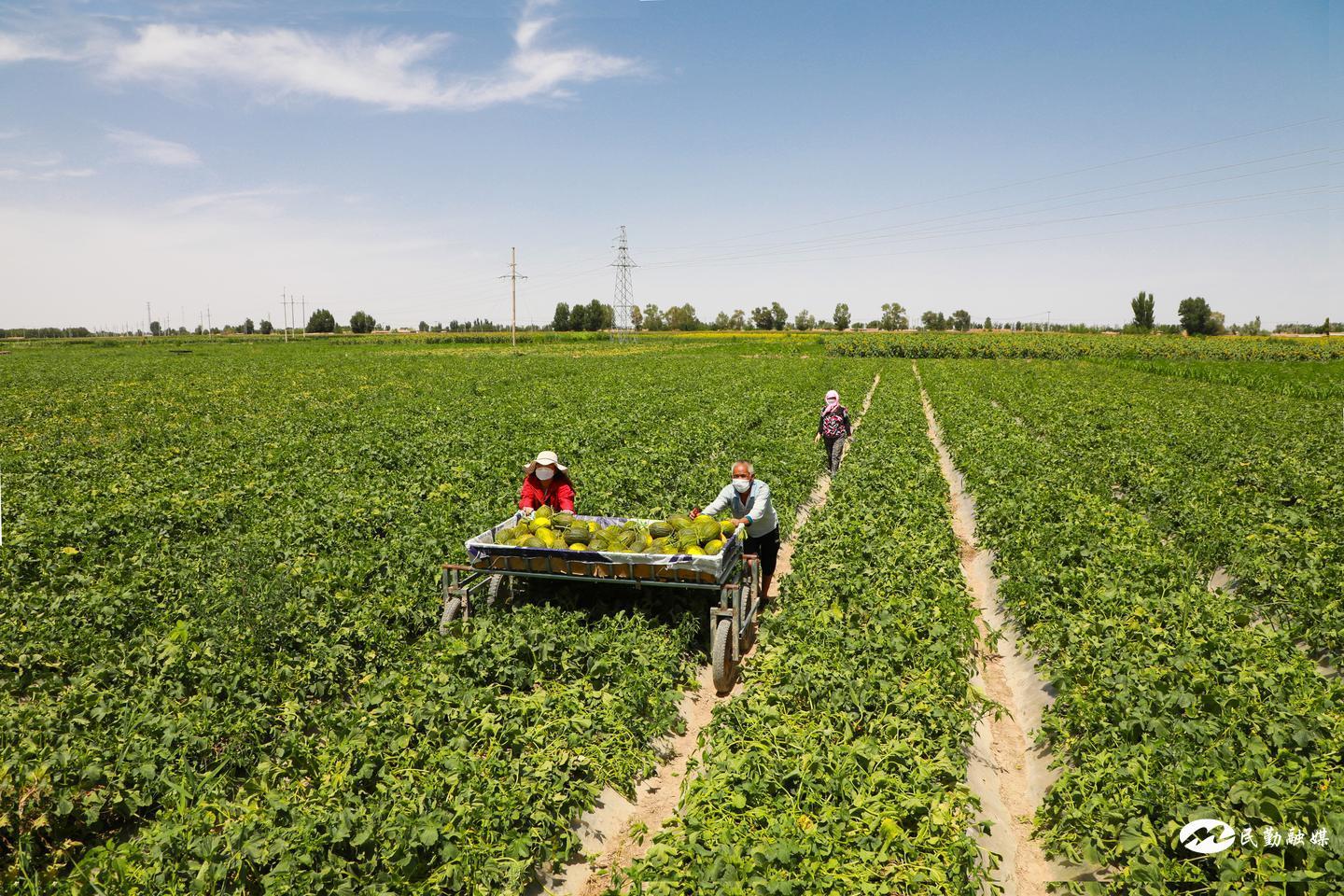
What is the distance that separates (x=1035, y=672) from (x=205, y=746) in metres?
7.24

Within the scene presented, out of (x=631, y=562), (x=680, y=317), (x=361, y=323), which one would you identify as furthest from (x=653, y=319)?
(x=631, y=562)

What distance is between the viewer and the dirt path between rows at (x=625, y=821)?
4.49 meters

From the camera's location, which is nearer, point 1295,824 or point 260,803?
point 1295,824

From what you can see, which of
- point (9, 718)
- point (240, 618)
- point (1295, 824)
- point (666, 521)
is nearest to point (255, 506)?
point (240, 618)

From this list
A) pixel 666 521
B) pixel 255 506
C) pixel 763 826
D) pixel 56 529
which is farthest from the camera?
pixel 255 506

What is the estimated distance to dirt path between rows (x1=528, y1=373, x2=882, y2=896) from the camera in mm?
4492

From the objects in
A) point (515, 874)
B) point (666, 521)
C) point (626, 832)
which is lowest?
point (626, 832)

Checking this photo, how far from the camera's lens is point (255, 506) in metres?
11.8

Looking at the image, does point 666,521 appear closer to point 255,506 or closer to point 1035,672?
point 1035,672

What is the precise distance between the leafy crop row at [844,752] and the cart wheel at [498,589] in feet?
9.38

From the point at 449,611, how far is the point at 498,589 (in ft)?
2.19

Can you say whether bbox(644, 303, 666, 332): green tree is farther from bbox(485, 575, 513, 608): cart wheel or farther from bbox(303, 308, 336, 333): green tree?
bbox(485, 575, 513, 608): cart wheel

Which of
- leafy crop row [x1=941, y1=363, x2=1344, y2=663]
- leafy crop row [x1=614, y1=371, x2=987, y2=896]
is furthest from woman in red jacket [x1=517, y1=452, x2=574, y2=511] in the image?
leafy crop row [x1=941, y1=363, x2=1344, y2=663]

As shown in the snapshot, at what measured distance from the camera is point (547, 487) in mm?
8547
